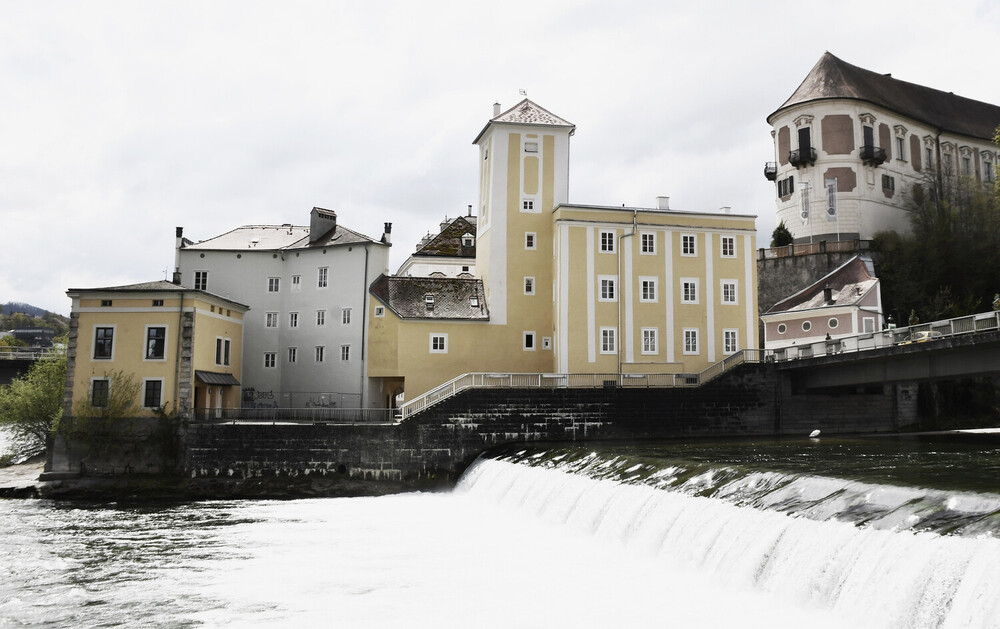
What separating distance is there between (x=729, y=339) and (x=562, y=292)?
30.6ft

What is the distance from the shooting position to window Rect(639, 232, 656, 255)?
43281mm

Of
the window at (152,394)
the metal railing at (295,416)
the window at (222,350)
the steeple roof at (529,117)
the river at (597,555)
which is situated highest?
the steeple roof at (529,117)

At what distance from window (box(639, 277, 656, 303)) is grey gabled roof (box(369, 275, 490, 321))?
809 cm

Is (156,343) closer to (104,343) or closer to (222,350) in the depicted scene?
(104,343)

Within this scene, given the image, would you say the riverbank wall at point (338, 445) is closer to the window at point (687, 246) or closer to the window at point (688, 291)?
the window at point (688, 291)

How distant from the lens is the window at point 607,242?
4288cm

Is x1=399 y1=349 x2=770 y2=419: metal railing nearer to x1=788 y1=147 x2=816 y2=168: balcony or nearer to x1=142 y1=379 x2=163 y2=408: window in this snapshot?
x1=142 y1=379 x2=163 y2=408: window

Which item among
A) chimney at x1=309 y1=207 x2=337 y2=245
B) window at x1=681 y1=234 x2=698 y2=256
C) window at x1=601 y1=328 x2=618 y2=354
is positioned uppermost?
chimney at x1=309 y1=207 x2=337 y2=245

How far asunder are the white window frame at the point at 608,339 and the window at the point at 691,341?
375 centimetres

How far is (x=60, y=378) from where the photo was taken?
42469 millimetres

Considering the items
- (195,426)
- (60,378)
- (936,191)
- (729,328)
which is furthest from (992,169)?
(60,378)

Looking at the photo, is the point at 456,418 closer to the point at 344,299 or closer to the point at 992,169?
the point at 344,299

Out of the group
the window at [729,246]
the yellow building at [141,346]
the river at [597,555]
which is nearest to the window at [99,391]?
the yellow building at [141,346]

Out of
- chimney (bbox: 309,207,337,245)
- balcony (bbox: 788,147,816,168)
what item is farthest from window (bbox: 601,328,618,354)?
balcony (bbox: 788,147,816,168)
